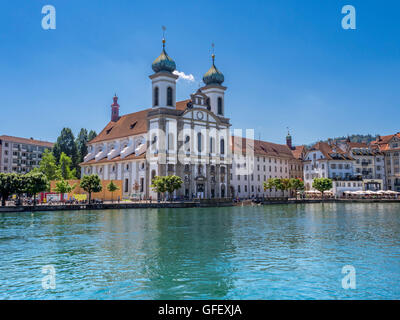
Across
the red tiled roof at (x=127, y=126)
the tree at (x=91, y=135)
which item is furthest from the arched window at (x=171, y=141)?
the tree at (x=91, y=135)

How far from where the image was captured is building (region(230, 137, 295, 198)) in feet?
286

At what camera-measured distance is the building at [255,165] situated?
87.3m

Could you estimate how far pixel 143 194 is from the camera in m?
71.8

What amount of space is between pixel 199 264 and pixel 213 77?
6967cm

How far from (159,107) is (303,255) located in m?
57.9

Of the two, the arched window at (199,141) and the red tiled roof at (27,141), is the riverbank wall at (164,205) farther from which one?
the red tiled roof at (27,141)

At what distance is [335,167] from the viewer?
94.3 metres

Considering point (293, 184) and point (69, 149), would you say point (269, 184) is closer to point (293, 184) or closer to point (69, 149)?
point (293, 184)

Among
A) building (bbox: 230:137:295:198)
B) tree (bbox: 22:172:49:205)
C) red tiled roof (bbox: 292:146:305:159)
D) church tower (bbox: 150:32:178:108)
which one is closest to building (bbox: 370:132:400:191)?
red tiled roof (bbox: 292:146:305:159)

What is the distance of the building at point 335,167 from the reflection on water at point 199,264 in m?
68.6

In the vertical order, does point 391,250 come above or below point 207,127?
below
